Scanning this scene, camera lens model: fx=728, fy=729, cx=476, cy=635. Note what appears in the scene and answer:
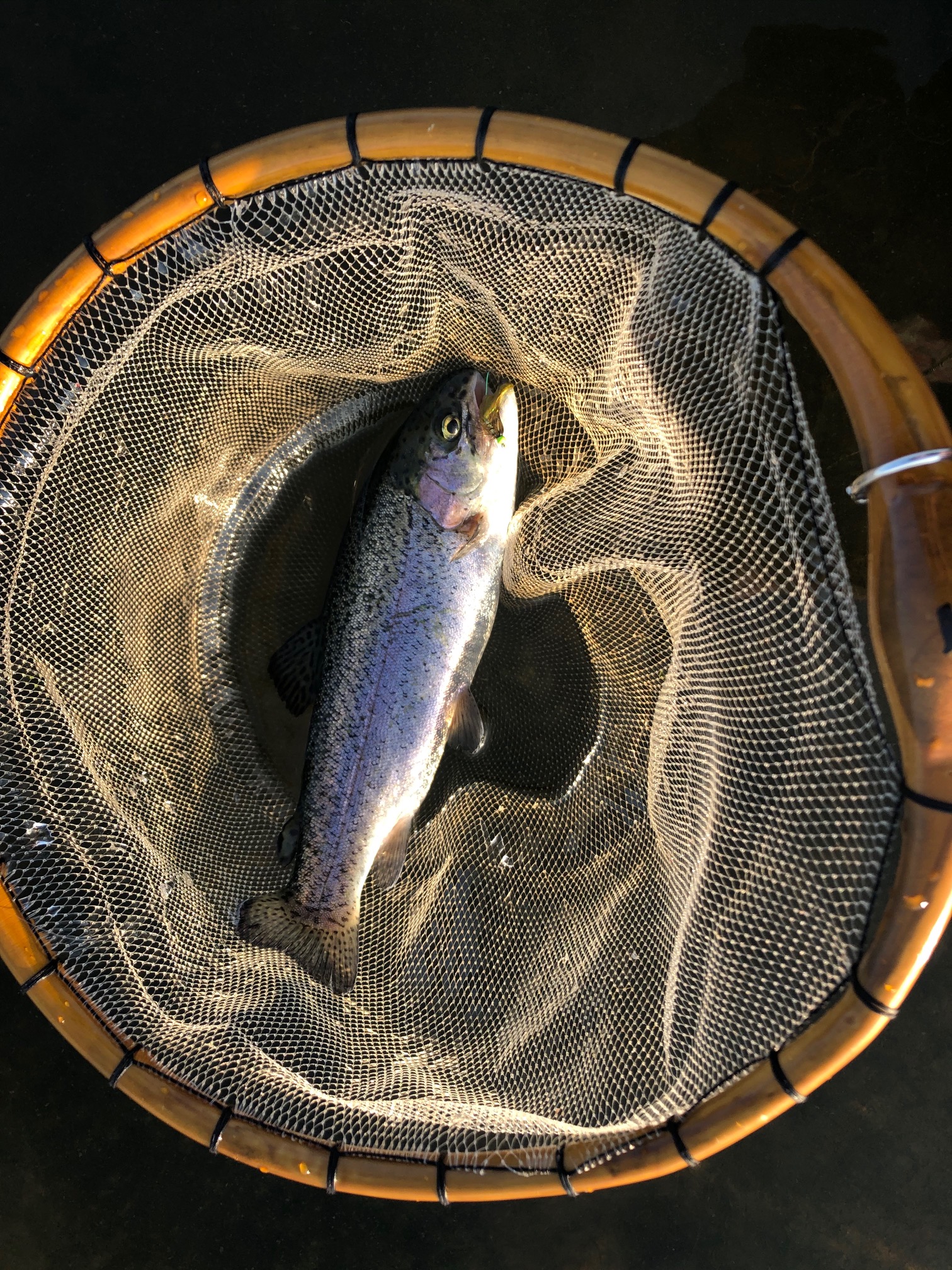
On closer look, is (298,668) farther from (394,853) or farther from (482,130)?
(482,130)

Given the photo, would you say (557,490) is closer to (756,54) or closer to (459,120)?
(459,120)

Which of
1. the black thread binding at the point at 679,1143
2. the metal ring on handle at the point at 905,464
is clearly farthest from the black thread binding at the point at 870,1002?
the metal ring on handle at the point at 905,464

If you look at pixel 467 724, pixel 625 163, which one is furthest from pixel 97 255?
pixel 467 724

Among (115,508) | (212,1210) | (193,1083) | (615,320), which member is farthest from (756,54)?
(212,1210)

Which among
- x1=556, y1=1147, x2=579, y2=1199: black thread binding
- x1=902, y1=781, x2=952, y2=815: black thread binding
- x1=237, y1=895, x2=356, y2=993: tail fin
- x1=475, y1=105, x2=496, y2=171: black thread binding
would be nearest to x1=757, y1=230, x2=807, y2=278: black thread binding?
x1=475, y1=105, x2=496, y2=171: black thread binding

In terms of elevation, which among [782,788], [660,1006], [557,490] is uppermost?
[557,490]
